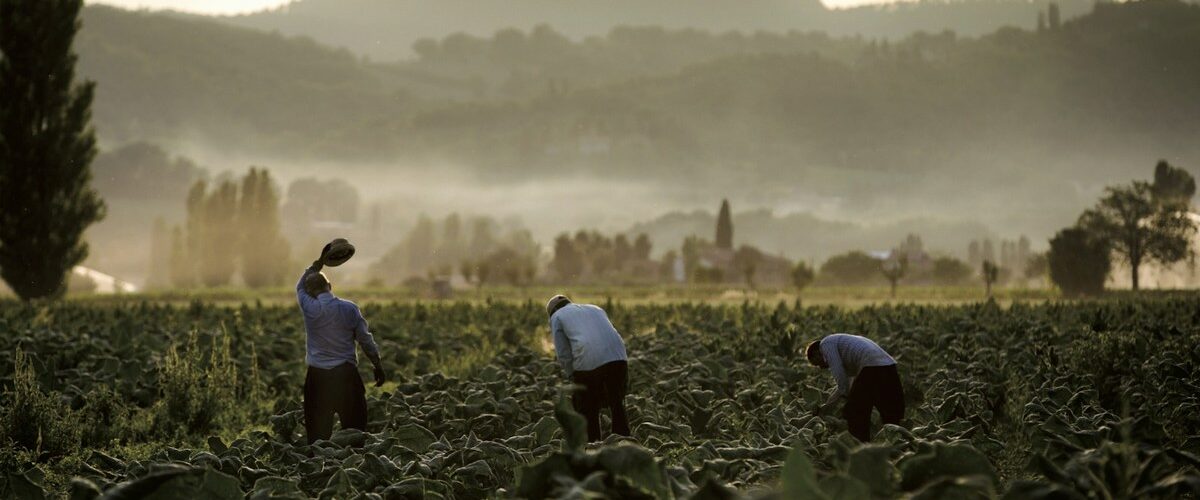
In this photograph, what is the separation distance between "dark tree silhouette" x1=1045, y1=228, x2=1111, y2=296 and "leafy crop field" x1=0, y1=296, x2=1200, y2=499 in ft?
125

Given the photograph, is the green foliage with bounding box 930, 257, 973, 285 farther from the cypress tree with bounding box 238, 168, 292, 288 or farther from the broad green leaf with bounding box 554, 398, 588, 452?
the broad green leaf with bounding box 554, 398, 588, 452

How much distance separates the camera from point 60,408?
14633 millimetres

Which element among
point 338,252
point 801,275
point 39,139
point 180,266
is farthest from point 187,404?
point 180,266

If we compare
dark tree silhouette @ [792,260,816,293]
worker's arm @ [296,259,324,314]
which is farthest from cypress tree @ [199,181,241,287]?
worker's arm @ [296,259,324,314]

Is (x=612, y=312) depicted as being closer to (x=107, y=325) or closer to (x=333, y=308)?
(x=107, y=325)

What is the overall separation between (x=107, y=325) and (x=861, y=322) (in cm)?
2016

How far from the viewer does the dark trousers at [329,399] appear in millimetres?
11195

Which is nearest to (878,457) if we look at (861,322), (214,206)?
(861,322)

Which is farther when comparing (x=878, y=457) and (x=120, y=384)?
(x=120, y=384)

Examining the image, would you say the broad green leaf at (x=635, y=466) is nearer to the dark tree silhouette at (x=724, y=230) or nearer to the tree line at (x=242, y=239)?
the tree line at (x=242, y=239)

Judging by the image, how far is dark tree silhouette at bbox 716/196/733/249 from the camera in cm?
15888

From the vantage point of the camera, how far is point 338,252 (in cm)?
1110

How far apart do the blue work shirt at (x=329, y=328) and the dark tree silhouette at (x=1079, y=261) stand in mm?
61279

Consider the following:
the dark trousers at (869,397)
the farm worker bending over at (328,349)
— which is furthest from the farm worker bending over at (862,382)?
the farm worker bending over at (328,349)
